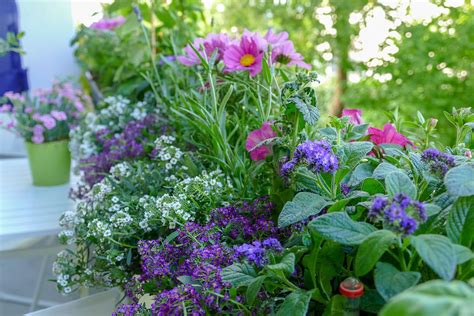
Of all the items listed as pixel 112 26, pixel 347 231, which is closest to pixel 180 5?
pixel 112 26

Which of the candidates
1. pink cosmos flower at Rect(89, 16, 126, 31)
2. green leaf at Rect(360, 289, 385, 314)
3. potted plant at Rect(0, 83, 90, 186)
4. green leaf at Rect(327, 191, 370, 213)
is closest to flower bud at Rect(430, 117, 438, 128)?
green leaf at Rect(327, 191, 370, 213)

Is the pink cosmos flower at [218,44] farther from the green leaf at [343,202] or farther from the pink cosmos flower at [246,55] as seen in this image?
the green leaf at [343,202]

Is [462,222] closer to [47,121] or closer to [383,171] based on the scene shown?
[383,171]

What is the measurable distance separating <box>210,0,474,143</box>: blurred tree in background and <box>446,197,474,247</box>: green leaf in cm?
154

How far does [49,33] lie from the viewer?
90.7 inches

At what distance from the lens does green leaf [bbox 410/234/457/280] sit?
0.49 metres

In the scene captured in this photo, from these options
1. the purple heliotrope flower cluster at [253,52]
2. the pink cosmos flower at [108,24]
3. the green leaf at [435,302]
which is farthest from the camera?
the pink cosmos flower at [108,24]

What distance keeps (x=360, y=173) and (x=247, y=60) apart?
37 cm

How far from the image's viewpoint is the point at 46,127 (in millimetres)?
1559

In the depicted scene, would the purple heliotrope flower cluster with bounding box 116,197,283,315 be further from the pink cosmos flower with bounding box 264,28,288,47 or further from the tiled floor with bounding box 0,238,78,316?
the tiled floor with bounding box 0,238,78,316

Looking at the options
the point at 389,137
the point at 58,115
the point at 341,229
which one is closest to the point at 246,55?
the point at 389,137

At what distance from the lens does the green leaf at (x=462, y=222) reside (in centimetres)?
58

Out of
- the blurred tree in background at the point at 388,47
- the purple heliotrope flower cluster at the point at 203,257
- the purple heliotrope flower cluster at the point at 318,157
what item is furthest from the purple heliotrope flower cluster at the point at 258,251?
the blurred tree in background at the point at 388,47

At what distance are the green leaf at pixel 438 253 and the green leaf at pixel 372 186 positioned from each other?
0.17 m
